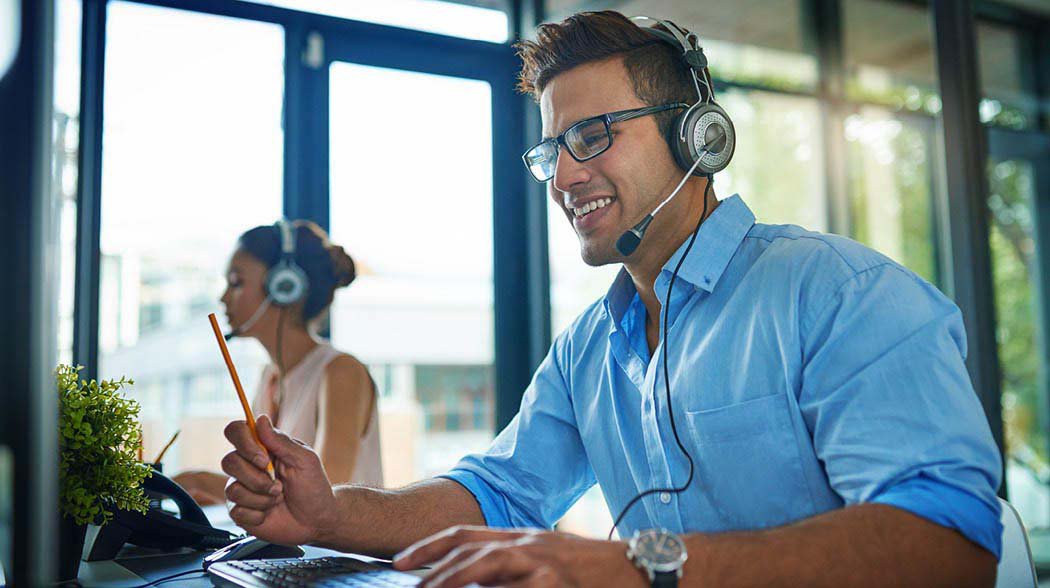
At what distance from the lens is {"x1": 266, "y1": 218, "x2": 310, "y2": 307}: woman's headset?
2631mm

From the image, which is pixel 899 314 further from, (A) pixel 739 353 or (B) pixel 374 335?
(B) pixel 374 335

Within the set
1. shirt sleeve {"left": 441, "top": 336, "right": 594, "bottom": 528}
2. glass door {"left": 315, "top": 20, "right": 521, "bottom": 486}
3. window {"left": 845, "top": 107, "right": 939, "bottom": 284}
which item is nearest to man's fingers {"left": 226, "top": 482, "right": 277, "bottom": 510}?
shirt sleeve {"left": 441, "top": 336, "right": 594, "bottom": 528}

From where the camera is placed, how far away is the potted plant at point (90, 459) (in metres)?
1.11

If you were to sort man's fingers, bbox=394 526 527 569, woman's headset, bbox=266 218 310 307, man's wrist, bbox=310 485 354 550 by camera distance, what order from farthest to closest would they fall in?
woman's headset, bbox=266 218 310 307
man's wrist, bbox=310 485 354 550
man's fingers, bbox=394 526 527 569

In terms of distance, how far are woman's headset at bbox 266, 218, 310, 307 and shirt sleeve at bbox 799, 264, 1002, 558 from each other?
184 cm

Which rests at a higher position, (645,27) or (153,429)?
(645,27)

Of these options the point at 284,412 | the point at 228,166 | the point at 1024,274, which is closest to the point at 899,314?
the point at 284,412

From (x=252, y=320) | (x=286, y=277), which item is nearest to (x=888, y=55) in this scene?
(x=286, y=277)

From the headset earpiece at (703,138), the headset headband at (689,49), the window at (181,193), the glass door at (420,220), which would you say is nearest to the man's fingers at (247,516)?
the headset earpiece at (703,138)

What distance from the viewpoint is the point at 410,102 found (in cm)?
338

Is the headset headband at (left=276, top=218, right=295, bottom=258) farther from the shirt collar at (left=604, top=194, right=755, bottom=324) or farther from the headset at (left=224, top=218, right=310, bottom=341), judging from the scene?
the shirt collar at (left=604, top=194, right=755, bottom=324)

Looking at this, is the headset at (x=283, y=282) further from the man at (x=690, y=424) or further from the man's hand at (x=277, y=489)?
the man's hand at (x=277, y=489)

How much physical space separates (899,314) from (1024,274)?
309cm

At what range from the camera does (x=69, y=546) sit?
1.11 meters
